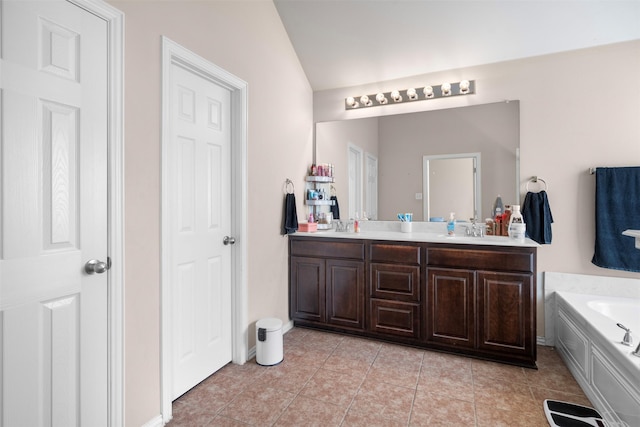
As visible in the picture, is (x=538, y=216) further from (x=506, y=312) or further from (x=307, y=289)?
(x=307, y=289)

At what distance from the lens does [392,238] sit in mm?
2781

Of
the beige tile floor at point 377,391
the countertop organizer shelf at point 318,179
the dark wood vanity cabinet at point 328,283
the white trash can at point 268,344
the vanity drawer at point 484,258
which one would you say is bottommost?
the beige tile floor at point 377,391

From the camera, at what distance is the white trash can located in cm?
244

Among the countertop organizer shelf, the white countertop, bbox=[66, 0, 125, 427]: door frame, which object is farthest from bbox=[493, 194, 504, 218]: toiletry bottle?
bbox=[66, 0, 125, 427]: door frame

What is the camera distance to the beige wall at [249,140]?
1.67m

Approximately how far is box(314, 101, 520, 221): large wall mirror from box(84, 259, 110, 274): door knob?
2363 millimetres

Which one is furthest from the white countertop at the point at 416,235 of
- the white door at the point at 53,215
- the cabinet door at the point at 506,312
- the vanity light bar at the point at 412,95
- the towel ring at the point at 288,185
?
the white door at the point at 53,215

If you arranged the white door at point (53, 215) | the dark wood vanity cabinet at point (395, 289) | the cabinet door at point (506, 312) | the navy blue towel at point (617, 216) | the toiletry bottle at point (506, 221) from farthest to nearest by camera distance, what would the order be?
the toiletry bottle at point (506, 221) < the dark wood vanity cabinet at point (395, 289) < the navy blue towel at point (617, 216) < the cabinet door at point (506, 312) < the white door at point (53, 215)

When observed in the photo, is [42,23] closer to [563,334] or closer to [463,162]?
→ [463,162]

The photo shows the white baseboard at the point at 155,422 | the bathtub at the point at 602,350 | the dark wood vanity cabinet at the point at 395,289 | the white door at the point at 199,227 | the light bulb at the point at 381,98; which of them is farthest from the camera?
the light bulb at the point at 381,98

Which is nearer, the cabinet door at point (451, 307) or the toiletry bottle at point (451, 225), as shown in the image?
the cabinet door at point (451, 307)

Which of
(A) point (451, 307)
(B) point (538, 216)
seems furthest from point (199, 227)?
(B) point (538, 216)

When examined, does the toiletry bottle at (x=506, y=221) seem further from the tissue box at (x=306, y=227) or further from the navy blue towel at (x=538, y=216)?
the tissue box at (x=306, y=227)

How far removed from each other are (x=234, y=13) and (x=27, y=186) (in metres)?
1.78
